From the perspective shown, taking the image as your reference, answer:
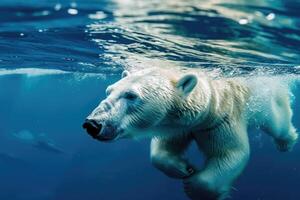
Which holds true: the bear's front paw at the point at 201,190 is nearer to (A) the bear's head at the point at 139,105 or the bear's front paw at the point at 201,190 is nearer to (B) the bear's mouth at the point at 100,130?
(A) the bear's head at the point at 139,105

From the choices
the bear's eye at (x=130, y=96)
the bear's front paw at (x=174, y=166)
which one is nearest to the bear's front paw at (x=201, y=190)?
the bear's front paw at (x=174, y=166)

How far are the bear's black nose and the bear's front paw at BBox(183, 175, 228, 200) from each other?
5.82 ft

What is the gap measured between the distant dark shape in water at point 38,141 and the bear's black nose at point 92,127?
27759 millimetres

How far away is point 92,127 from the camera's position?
3795 mm

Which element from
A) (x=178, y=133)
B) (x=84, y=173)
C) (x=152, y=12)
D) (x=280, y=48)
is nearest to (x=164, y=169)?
(x=178, y=133)

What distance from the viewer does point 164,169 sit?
17.7ft

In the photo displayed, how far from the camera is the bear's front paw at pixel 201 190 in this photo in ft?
16.7

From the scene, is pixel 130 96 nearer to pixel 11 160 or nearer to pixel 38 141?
pixel 11 160

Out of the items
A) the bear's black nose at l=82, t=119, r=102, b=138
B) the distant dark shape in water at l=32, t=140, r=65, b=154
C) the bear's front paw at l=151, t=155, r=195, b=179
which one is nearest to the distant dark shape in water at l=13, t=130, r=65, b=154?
the distant dark shape in water at l=32, t=140, r=65, b=154

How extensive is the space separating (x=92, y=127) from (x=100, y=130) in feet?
0.31

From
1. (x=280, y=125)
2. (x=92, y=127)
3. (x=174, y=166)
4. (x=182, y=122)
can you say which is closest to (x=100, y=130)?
(x=92, y=127)

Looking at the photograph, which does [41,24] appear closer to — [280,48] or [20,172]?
[280,48]

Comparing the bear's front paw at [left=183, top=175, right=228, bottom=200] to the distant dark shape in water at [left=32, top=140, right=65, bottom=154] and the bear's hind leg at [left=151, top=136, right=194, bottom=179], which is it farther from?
the distant dark shape in water at [left=32, top=140, right=65, bottom=154]

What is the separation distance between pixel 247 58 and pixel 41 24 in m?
4.74
